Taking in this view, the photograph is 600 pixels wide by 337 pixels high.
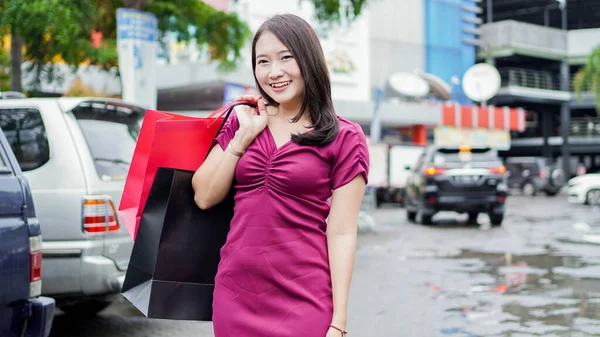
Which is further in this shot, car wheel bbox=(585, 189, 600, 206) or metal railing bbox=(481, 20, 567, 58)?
metal railing bbox=(481, 20, 567, 58)

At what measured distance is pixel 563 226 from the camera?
15578mm

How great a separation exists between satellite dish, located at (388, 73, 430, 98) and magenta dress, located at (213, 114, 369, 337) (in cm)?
3214

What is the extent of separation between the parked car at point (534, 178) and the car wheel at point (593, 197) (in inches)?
385

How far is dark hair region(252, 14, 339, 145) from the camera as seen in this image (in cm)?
237

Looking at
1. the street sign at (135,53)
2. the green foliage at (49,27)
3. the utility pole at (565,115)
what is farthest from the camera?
the utility pole at (565,115)

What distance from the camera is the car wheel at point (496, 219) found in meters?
Answer: 15.7

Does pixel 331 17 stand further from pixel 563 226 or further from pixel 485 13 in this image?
pixel 485 13

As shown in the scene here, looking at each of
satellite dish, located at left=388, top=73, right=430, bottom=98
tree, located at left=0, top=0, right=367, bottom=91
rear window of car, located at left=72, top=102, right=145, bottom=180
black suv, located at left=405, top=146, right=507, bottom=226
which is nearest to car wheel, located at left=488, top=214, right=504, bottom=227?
black suv, located at left=405, top=146, right=507, bottom=226

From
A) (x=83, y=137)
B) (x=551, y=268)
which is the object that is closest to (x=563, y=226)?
(x=551, y=268)

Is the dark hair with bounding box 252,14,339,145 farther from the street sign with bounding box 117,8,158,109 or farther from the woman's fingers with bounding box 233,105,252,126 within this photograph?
the street sign with bounding box 117,8,158,109

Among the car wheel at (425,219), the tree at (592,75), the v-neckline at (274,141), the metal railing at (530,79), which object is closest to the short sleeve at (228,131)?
the v-neckline at (274,141)

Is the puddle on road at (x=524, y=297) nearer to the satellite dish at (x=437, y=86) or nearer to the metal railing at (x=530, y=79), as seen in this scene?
the satellite dish at (x=437, y=86)

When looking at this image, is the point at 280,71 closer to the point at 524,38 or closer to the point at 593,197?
the point at 593,197

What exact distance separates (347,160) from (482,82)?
36547 millimetres
